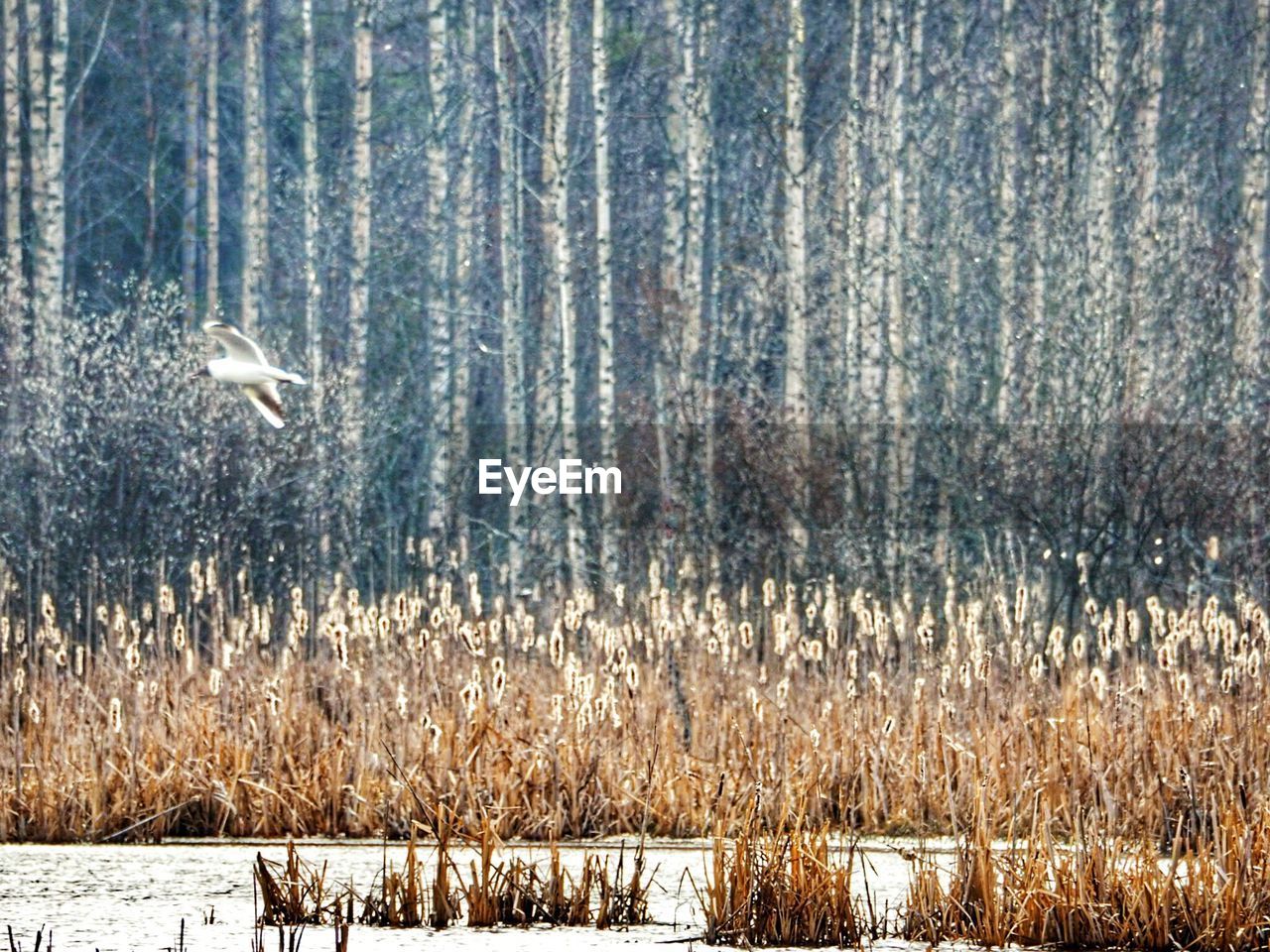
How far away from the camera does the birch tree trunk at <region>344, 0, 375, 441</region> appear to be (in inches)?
571

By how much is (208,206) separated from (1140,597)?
11.1 meters

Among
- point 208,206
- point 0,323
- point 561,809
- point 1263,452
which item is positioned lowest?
point 561,809

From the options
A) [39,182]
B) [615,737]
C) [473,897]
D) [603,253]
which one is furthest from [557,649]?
[39,182]

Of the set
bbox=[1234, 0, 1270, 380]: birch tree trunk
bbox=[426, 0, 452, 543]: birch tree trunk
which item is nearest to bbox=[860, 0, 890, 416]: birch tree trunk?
bbox=[1234, 0, 1270, 380]: birch tree trunk

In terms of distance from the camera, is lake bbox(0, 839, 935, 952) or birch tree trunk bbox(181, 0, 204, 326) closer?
lake bbox(0, 839, 935, 952)

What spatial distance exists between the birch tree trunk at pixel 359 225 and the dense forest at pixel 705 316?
35mm

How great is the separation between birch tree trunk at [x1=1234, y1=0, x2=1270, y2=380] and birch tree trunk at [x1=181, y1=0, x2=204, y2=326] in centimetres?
923

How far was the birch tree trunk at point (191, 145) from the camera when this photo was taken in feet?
64.7

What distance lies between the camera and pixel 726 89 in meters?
19.3

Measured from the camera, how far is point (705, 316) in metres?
18.6

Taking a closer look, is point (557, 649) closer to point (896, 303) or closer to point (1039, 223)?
point (896, 303)

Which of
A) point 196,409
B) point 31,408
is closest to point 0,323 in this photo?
point 31,408

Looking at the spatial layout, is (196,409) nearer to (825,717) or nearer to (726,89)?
(825,717)

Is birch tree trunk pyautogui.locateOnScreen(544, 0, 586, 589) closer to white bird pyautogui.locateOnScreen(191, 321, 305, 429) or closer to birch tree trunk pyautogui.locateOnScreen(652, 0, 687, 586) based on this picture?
birch tree trunk pyautogui.locateOnScreen(652, 0, 687, 586)
